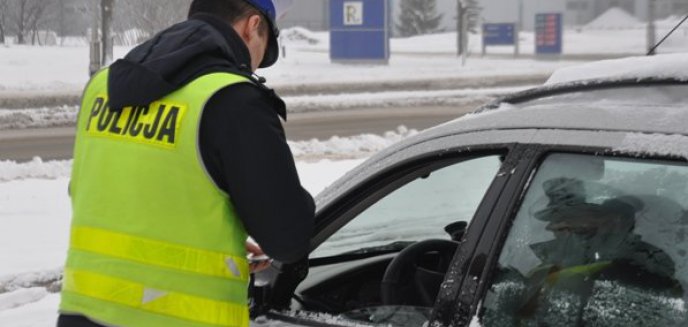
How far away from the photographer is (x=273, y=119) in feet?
7.15

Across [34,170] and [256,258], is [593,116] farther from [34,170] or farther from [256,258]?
[34,170]

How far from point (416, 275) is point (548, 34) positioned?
4023 centimetres

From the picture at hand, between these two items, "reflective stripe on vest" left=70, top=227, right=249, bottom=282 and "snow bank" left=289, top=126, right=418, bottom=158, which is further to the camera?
"snow bank" left=289, top=126, right=418, bottom=158

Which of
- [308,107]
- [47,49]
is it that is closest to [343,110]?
[308,107]

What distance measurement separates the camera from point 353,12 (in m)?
34.9

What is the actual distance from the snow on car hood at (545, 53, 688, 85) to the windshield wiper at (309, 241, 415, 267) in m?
0.96

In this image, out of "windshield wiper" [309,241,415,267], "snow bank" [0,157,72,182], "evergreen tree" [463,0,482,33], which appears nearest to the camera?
"windshield wiper" [309,241,415,267]

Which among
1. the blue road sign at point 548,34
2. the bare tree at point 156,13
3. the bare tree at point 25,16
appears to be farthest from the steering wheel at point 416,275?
the blue road sign at point 548,34

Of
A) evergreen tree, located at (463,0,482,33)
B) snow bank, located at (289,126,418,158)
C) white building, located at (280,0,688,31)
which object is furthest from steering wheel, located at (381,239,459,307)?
white building, located at (280,0,688,31)

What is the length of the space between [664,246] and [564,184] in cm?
25

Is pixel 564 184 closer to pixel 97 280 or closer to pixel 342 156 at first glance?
pixel 97 280

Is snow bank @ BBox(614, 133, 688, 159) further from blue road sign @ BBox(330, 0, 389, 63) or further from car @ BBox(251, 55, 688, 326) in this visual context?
blue road sign @ BBox(330, 0, 389, 63)

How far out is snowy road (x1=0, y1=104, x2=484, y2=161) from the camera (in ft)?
48.8

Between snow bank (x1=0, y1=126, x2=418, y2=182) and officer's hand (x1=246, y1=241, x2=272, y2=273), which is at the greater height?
officer's hand (x1=246, y1=241, x2=272, y2=273)
